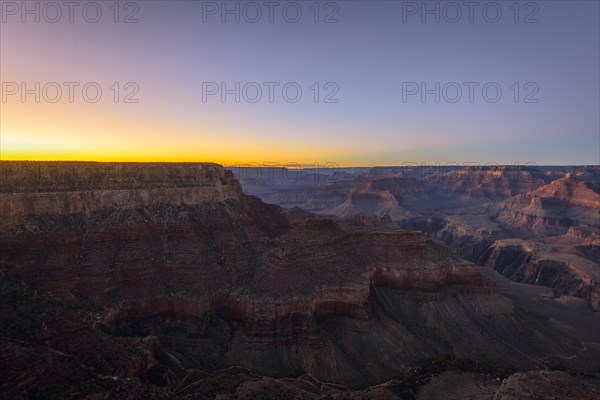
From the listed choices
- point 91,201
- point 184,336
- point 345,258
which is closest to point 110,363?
point 184,336

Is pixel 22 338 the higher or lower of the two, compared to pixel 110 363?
higher

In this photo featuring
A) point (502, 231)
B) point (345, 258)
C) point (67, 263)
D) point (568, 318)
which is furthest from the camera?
point (502, 231)

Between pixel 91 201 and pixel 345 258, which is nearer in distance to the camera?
pixel 91 201

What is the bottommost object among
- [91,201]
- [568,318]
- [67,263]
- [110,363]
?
[568,318]

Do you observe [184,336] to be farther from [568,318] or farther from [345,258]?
[568,318]

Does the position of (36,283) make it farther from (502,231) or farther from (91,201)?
(502,231)

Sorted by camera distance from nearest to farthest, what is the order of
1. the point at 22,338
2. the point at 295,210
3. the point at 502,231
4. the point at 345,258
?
1. the point at 22,338
2. the point at 345,258
3. the point at 295,210
4. the point at 502,231

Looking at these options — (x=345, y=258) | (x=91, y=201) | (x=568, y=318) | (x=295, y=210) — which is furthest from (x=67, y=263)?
(x=568, y=318)
